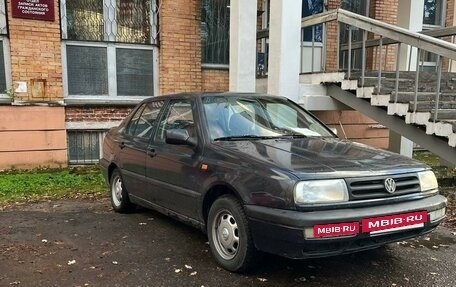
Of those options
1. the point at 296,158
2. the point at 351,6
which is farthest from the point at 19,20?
the point at 351,6

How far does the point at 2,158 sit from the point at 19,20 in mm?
2532

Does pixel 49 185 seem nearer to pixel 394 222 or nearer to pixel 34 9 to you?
pixel 34 9

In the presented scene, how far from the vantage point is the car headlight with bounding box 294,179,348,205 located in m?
3.29

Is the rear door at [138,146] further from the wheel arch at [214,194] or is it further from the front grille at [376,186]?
the front grille at [376,186]

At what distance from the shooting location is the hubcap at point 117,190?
5808mm

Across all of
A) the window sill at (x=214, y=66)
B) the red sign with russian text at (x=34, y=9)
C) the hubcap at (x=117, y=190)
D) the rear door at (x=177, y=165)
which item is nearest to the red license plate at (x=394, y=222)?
the rear door at (x=177, y=165)

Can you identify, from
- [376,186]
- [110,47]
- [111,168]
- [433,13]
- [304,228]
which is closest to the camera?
[304,228]

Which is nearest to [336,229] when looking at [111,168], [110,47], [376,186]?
[376,186]

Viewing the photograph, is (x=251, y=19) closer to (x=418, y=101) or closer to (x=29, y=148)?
(x=418, y=101)

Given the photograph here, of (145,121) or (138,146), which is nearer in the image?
(138,146)

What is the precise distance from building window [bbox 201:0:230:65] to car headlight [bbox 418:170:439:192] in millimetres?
6749

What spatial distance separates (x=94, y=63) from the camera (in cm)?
908

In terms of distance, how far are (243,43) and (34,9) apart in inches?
152

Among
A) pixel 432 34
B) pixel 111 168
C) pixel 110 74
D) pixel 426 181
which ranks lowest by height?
pixel 111 168
